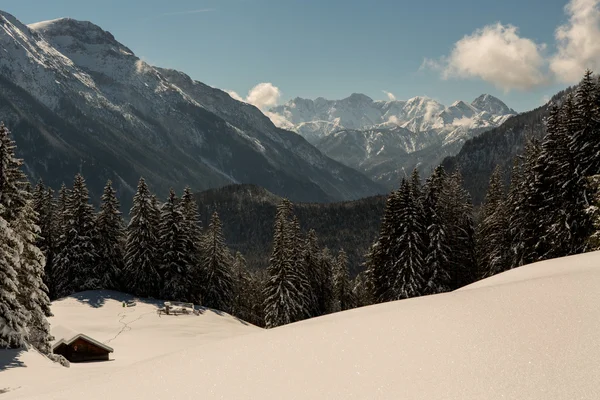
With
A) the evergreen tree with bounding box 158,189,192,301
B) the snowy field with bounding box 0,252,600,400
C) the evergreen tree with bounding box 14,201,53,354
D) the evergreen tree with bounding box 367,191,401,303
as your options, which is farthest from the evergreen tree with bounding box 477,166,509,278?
the evergreen tree with bounding box 14,201,53,354

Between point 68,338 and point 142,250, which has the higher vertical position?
point 142,250

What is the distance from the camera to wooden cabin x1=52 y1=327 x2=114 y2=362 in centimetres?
3180

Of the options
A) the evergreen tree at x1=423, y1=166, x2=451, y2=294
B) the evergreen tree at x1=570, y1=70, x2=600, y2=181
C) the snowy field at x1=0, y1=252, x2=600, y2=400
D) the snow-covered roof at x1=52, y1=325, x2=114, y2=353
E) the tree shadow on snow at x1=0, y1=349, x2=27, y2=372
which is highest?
the evergreen tree at x1=570, y1=70, x2=600, y2=181

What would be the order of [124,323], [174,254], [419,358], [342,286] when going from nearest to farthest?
[419,358] → [124,323] → [174,254] → [342,286]

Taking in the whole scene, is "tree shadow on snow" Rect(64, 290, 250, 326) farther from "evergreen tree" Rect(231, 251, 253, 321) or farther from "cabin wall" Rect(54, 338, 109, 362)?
"evergreen tree" Rect(231, 251, 253, 321)

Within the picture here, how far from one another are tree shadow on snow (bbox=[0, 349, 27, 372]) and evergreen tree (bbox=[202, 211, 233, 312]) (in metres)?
32.5

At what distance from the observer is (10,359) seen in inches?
768

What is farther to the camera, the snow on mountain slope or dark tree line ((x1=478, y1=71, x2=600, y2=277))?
the snow on mountain slope

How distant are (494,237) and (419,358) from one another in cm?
3939

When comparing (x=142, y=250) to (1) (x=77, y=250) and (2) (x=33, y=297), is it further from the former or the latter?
(2) (x=33, y=297)

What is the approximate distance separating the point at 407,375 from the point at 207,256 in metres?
48.3

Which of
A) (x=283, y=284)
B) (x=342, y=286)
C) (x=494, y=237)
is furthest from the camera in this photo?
(x=342, y=286)

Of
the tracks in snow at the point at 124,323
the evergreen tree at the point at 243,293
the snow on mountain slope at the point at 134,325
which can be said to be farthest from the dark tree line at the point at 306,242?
the tracks in snow at the point at 124,323


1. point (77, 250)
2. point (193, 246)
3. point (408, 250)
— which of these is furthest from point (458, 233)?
point (77, 250)
